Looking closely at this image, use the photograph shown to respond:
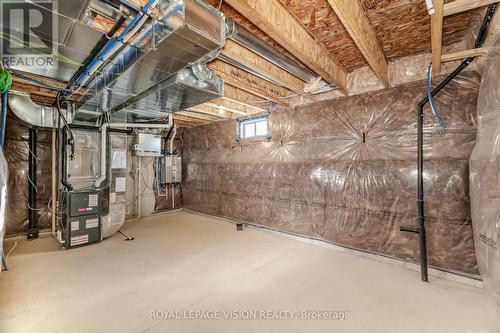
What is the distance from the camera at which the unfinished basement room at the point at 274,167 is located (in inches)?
62.2

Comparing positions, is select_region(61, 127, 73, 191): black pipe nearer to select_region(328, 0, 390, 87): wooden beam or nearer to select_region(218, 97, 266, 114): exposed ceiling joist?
select_region(218, 97, 266, 114): exposed ceiling joist

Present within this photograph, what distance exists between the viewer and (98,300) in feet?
6.28

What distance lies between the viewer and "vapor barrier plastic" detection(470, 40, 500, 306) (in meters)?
1.49

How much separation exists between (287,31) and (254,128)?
2.58 m

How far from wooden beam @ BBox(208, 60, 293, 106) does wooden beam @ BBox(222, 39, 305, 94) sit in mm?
349

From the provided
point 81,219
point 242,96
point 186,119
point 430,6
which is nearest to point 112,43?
point 242,96

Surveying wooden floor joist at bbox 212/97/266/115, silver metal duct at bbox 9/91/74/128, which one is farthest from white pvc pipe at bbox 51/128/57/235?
wooden floor joist at bbox 212/97/266/115

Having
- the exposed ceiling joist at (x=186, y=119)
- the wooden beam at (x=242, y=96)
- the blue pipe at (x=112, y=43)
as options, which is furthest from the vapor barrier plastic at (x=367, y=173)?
the blue pipe at (x=112, y=43)

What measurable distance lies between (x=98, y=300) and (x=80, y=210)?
71.5 inches

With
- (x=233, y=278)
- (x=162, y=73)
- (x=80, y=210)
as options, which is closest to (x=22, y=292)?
(x=80, y=210)

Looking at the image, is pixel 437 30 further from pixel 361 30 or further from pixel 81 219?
pixel 81 219

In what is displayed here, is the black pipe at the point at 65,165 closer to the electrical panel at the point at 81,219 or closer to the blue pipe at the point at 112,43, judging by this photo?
the electrical panel at the point at 81,219

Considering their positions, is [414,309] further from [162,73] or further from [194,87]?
[162,73]

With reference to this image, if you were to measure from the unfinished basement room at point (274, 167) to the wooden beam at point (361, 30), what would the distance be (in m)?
0.02
